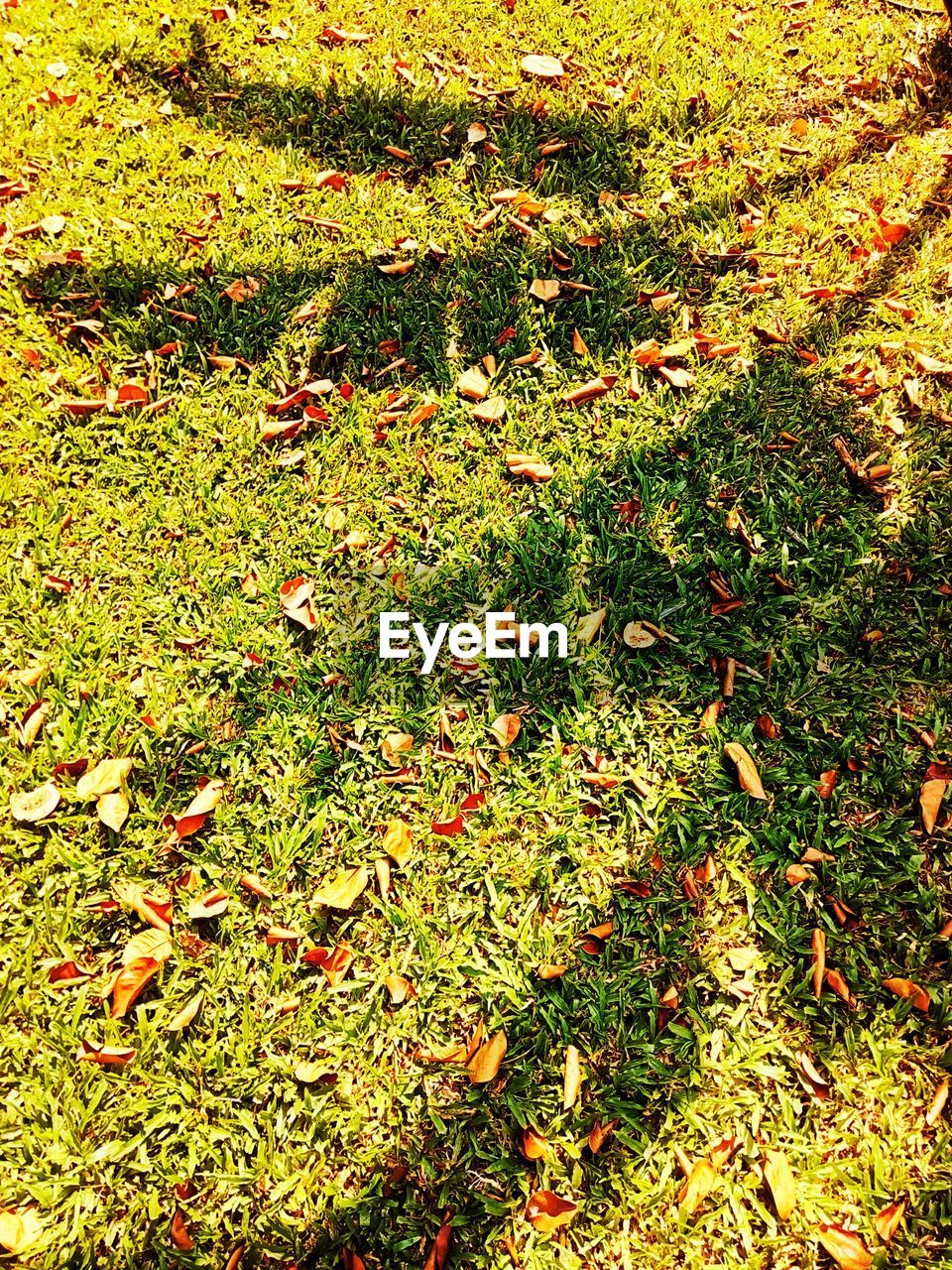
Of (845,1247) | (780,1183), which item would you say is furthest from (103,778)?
(845,1247)

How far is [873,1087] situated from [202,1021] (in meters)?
1.59

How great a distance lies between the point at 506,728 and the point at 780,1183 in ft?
4.04

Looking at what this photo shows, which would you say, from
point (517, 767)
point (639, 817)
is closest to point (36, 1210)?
point (517, 767)

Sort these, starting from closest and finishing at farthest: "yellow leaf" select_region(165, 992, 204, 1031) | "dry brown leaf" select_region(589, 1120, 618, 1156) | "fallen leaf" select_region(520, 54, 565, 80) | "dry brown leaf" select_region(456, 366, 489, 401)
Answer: "dry brown leaf" select_region(589, 1120, 618, 1156), "yellow leaf" select_region(165, 992, 204, 1031), "dry brown leaf" select_region(456, 366, 489, 401), "fallen leaf" select_region(520, 54, 565, 80)

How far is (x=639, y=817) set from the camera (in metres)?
2.15

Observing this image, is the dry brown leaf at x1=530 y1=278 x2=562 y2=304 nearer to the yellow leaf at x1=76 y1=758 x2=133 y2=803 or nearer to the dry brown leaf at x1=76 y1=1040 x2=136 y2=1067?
the yellow leaf at x1=76 y1=758 x2=133 y2=803

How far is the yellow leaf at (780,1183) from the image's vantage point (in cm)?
167

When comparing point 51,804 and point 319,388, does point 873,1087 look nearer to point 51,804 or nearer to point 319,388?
point 51,804

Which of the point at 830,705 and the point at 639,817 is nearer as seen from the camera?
the point at 639,817

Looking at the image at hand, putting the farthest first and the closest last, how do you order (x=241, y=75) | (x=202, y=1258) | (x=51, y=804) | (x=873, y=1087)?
1. (x=241, y=75)
2. (x=51, y=804)
3. (x=873, y=1087)
4. (x=202, y=1258)

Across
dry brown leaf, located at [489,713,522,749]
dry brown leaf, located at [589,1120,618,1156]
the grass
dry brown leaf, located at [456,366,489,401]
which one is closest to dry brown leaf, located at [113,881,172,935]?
the grass

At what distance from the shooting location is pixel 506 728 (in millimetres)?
2285

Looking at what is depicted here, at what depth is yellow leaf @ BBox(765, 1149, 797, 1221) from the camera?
167 centimetres

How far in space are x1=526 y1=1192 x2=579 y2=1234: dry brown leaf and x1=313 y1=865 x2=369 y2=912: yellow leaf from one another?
2.53 ft
